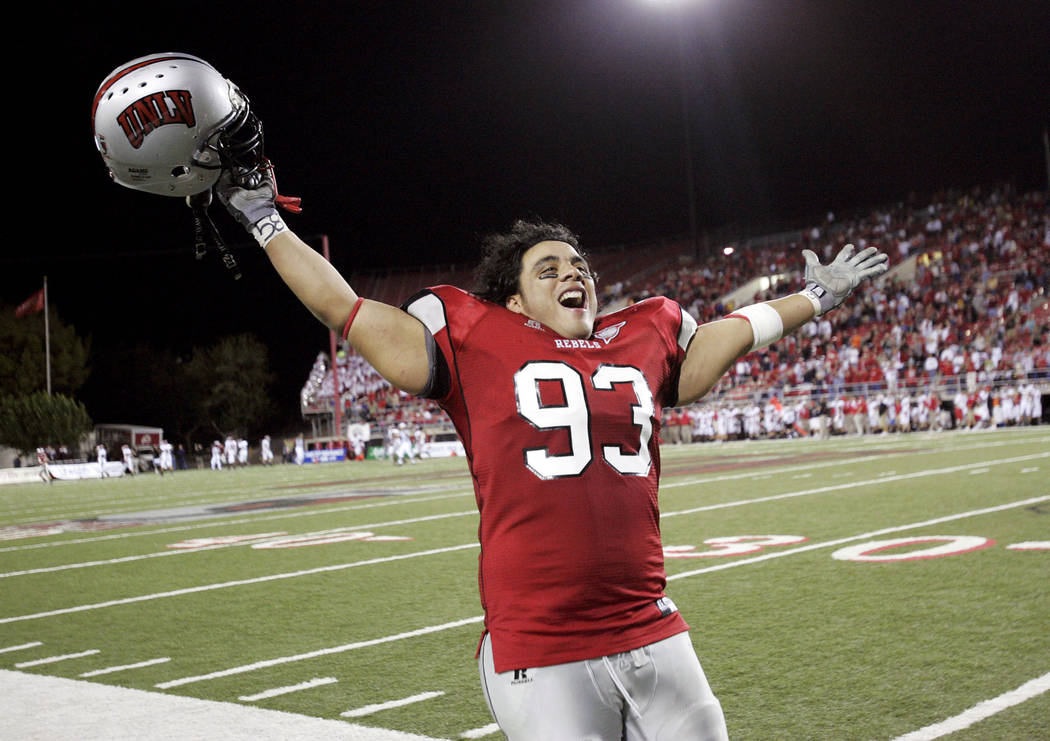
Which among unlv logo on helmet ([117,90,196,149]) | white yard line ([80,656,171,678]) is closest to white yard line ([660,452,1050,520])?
white yard line ([80,656,171,678])

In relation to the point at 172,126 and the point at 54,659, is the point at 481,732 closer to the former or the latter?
the point at 172,126

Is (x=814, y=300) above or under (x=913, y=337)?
under

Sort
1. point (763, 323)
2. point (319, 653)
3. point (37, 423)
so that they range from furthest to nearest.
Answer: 1. point (37, 423)
2. point (319, 653)
3. point (763, 323)

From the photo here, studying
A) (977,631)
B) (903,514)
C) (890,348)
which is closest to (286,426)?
(890,348)

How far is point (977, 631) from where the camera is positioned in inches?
192

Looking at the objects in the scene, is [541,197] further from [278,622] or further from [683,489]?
[278,622]

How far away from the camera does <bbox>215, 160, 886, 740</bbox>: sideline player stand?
2.09 m

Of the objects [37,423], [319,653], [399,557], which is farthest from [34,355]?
[319,653]

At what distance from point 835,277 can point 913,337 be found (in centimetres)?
2902

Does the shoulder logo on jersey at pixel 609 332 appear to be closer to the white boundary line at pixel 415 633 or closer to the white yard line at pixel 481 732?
the white yard line at pixel 481 732

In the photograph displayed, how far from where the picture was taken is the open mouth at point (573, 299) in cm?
236

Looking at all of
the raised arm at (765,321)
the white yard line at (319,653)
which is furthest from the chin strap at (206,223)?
the white yard line at (319,653)

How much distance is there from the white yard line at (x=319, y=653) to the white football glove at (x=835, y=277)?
3.10 meters

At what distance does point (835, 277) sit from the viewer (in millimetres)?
2857
